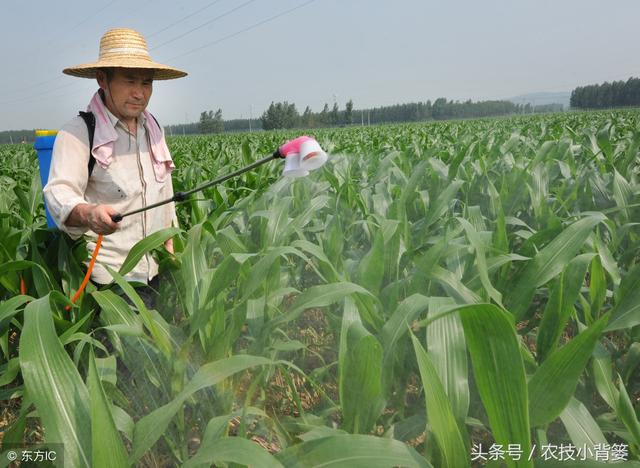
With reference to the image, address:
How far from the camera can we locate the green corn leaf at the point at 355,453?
60 centimetres

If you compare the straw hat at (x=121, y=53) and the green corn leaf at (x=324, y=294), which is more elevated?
the straw hat at (x=121, y=53)

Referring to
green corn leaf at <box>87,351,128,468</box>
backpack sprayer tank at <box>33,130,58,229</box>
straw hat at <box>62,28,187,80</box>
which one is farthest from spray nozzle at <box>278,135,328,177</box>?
backpack sprayer tank at <box>33,130,58,229</box>

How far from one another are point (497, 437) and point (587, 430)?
24cm

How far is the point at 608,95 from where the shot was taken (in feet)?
168

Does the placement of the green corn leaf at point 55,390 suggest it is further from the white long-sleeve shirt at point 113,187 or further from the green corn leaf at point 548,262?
the green corn leaf at point 548,262

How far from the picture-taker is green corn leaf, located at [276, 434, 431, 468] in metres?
0.60

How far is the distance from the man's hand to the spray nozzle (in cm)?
57

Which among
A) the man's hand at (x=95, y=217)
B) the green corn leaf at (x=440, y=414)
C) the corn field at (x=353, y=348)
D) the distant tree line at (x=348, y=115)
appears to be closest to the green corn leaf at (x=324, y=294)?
the corn field at (x=353, y=348)

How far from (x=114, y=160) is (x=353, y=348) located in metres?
1.14

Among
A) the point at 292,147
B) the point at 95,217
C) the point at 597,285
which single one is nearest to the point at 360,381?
the point at 292,147

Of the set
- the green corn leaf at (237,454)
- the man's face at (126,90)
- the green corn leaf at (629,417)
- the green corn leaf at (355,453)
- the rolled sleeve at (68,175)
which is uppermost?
the man's face at (126,90)

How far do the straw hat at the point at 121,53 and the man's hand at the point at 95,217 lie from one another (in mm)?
419

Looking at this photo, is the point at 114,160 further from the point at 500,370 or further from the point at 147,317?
the point at 500,370

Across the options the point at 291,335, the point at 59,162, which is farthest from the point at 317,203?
the point at 59,162
